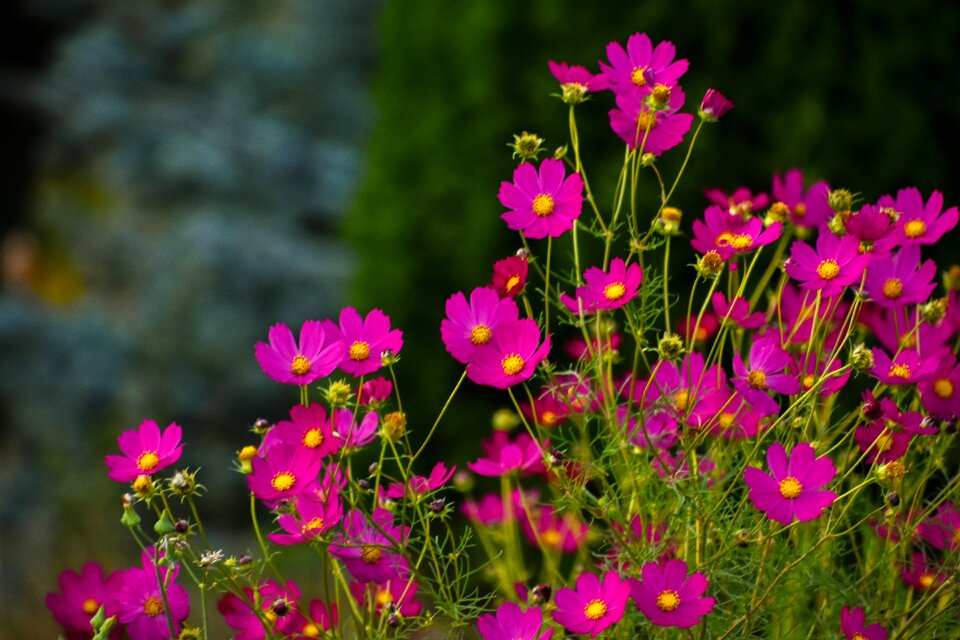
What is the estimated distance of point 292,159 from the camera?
4.19 meters

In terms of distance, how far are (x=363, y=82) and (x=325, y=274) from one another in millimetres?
1145

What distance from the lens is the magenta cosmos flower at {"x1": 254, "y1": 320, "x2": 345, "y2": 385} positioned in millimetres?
806

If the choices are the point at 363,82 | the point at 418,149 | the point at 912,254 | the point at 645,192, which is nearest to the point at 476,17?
the point at 418,149

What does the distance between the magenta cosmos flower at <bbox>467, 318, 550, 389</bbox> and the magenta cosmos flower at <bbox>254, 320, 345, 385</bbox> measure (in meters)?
0.10

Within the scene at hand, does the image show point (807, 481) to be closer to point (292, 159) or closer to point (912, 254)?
point (912, 254)

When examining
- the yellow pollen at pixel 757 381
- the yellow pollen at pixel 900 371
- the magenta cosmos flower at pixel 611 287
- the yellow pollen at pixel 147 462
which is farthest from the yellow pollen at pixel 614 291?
the yellow pollen at pixel 147 462

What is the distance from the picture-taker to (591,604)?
78 centimetres

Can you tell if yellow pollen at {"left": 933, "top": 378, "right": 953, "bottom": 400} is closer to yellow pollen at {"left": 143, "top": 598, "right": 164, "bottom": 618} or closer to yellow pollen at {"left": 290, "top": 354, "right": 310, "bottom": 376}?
yellow pollen at {"left": 290, "top": 354, "right": 310, "bottom": 376}

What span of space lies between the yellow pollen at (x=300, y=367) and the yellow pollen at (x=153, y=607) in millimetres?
201

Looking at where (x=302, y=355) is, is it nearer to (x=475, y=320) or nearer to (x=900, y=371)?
(x=475, y=320)

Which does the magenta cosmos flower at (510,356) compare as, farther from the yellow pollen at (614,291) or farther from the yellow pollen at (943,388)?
the yellow pollen at (943,388)

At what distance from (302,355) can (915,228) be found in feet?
1.70

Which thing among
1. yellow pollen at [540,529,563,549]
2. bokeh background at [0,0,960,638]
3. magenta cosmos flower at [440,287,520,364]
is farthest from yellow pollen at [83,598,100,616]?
bokeh background at [0,0,960,638]

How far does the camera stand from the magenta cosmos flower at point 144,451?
825mm
